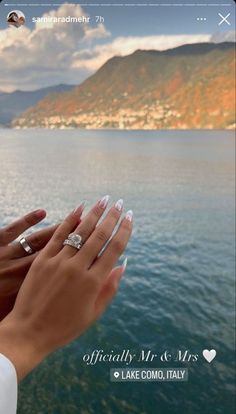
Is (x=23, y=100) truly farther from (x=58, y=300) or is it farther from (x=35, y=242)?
(x=58, y=300)

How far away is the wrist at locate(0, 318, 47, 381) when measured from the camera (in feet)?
3.06

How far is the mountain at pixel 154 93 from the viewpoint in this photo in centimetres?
8669

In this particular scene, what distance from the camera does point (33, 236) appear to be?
157 cm

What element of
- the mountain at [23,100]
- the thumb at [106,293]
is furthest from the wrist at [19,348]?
the mountain at [23,100]

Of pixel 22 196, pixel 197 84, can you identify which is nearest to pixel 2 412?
pixel 22 196

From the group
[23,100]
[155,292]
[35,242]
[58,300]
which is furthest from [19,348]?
[23,100]

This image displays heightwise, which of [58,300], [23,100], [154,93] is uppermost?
[23,100]

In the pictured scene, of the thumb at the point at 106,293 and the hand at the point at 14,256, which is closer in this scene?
the thumb at the point at 106,293

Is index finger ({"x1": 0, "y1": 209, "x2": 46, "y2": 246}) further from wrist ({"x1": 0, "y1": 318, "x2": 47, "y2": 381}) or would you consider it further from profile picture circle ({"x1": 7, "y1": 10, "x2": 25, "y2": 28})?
profile picture circle ({"x1": 7, "y1": 10, "x2": 25, "y2": 28})

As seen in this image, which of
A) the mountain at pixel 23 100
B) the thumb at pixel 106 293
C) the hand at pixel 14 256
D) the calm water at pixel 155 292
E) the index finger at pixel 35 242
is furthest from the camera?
the mountain at pixel 23 100

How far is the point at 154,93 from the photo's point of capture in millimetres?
93562

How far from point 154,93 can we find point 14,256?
314 ft

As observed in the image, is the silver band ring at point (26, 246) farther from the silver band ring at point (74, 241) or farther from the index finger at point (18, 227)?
the silver band ring at point (74, 241)

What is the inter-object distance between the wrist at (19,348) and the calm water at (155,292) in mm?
10987
